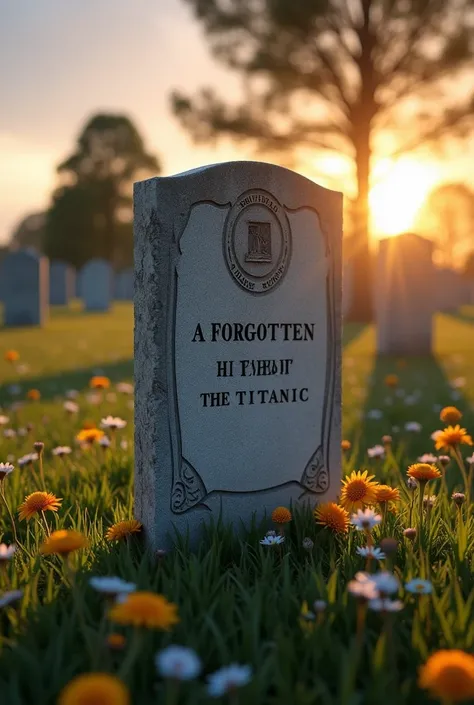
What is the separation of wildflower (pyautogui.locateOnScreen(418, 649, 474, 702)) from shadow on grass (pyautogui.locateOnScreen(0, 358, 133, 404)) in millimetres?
5733

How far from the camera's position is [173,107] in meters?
19.5

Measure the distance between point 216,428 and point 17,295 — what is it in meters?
14.7

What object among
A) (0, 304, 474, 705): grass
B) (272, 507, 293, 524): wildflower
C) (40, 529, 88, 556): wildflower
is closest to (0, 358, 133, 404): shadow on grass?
(0, 304, 474, 705): grass

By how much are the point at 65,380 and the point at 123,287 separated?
2873cm

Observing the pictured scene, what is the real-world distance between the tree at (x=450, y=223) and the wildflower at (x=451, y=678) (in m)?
55.3

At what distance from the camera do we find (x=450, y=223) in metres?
54.7

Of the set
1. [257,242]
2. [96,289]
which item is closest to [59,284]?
[96,289]

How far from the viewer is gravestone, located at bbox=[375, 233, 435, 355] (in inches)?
422

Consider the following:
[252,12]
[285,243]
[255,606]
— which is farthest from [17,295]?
[255,606]

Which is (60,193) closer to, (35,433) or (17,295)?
(17,295)

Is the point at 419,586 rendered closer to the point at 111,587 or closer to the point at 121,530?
the point at 111,587

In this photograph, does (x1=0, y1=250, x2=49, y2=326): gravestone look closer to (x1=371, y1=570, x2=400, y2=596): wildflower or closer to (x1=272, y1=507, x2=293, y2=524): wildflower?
(x1=272, y1=507, x2=293, y2=524): wildflower

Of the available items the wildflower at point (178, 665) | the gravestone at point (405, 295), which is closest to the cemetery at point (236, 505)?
the wildflower at point (178, 665)

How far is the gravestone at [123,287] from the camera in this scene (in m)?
36.2
